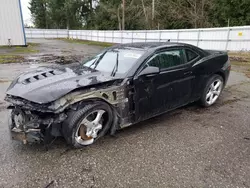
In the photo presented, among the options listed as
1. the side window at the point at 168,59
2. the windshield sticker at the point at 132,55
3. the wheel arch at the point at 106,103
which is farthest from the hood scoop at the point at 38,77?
the side window at the point at 168,59

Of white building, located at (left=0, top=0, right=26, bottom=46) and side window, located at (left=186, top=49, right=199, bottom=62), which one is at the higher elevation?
white building, located at (left=0, top=0, right=26, bottom=46)

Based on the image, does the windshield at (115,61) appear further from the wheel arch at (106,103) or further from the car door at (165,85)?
the wheel arch at (106,103)

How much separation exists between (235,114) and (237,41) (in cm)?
1093

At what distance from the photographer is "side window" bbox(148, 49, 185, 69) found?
3332 millimetres

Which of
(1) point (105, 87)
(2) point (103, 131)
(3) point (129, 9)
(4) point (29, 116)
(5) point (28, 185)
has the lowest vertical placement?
(5) point (28, 185)

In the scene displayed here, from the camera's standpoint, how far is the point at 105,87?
2.79 m

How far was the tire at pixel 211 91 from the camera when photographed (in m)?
4.15

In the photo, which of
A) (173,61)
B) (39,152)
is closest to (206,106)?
(173,61)

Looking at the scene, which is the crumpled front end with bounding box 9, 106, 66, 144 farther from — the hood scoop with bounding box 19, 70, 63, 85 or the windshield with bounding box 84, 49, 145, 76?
the windshield with bounding box 84, 49, 145, 76

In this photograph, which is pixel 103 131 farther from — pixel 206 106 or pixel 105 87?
pixel 206 106

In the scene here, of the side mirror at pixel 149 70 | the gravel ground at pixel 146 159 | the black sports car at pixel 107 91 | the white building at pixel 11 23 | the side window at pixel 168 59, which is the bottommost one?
the gravel ground at pixel 146 159

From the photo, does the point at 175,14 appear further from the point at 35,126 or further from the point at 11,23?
the point at 35,126

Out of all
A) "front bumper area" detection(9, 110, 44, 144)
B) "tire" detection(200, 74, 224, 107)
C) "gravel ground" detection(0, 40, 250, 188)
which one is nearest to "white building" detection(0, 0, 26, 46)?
"gravel ground" detection(0, 40, 250, 188)

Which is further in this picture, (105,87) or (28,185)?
(105,87)
